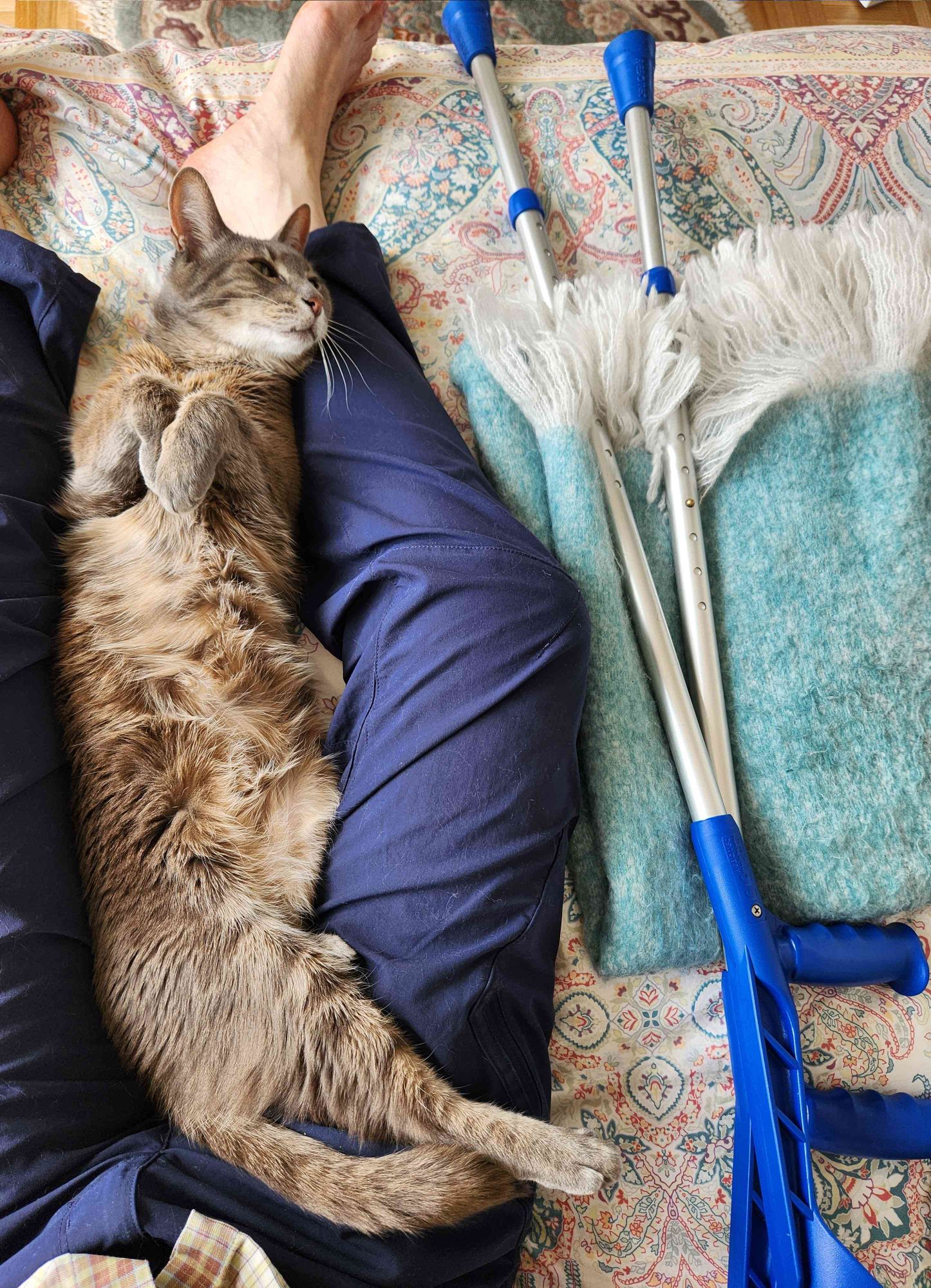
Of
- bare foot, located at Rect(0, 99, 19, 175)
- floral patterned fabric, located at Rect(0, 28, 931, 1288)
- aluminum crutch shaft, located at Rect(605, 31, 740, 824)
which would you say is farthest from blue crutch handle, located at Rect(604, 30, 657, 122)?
bare foot, located at Rect(0, 99, 19, 175)

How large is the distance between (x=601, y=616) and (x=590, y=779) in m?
0.22

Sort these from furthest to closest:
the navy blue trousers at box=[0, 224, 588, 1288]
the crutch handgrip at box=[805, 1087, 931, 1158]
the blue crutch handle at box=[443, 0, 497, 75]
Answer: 1. the blue crutch handle at box=[443, 0, 497, 75]
2. the crutch handgrip at box=[805, 1087, 931, 1158]
3. the navy blue trousers at box=[0, 224, 588, 1288]

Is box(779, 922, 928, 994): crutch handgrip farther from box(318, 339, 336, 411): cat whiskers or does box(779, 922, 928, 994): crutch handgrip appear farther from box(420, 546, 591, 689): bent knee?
box(318, 339, 336, 411): cat whiskers

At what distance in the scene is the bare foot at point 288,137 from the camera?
4.59ft

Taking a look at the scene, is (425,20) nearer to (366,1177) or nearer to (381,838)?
(381,838)

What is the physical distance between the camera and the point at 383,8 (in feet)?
5.04

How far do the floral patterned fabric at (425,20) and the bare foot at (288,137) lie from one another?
1.34ft

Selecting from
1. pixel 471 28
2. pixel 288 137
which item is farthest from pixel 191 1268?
pixel 471 28

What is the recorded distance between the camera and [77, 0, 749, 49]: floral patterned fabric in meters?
1.76

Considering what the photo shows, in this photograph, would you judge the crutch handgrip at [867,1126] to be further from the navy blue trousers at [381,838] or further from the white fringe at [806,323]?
the white fringe at [806,323]

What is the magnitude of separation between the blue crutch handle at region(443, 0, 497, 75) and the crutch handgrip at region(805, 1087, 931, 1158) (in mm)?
1687

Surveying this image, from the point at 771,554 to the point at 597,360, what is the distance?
385 millimetres

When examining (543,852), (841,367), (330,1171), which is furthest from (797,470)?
(330,1171)

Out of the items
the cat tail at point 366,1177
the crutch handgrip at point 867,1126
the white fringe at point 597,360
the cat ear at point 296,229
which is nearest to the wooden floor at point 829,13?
the white fringe at point 597,360
